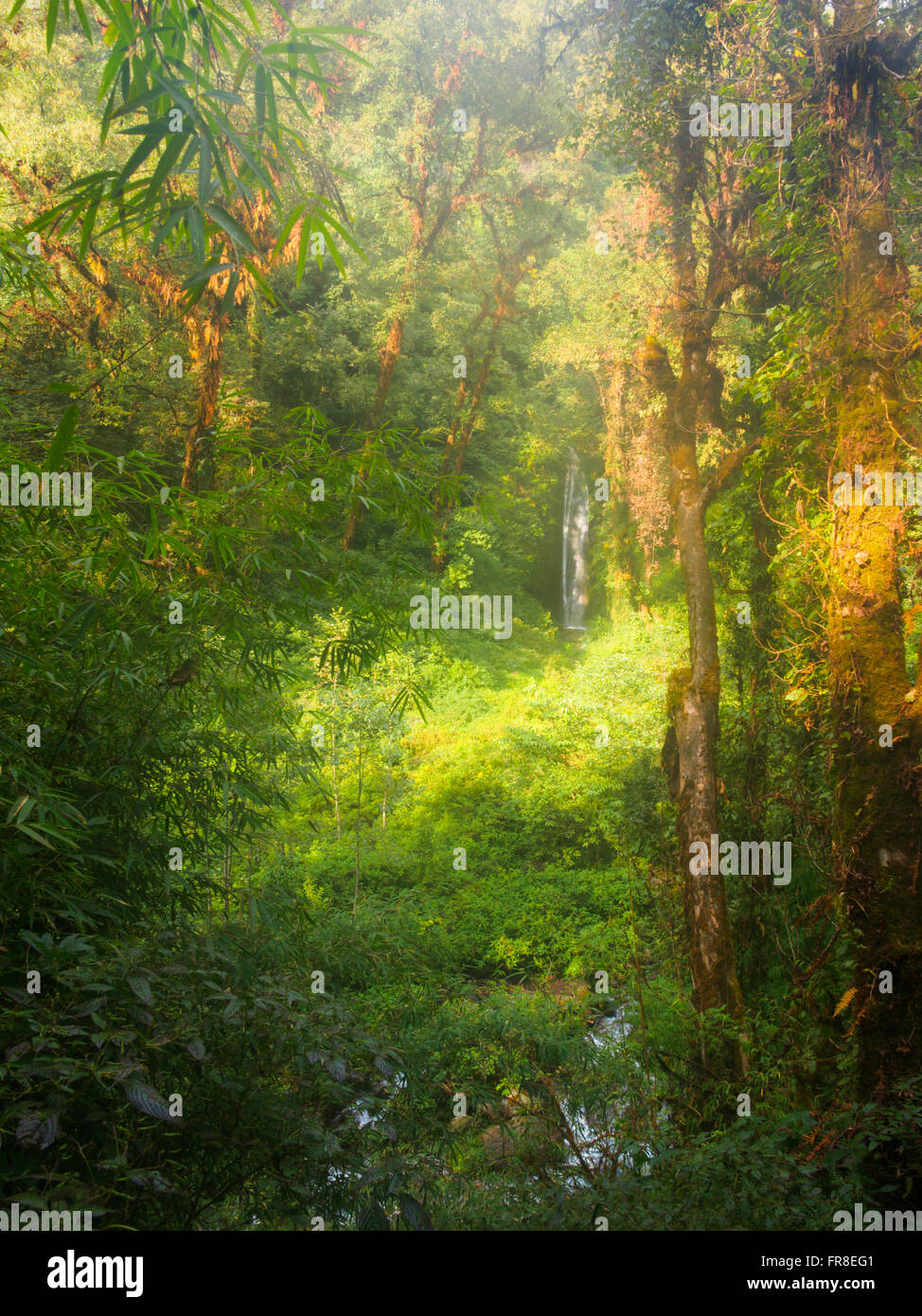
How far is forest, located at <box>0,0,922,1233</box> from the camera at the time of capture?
150 cm

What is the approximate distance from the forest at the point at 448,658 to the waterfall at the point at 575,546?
2.66 metres

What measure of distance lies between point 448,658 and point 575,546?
442cm

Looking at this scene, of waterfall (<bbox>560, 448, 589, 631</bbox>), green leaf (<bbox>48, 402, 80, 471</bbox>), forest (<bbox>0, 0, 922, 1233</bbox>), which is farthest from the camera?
waterfall (<bbox>560, 448, 589, 631</bbox>)

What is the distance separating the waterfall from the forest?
266 cm

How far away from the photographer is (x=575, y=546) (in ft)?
40.8

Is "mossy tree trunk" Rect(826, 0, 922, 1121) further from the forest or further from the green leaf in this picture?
the green leaf

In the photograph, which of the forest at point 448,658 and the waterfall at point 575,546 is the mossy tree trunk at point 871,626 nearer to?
the forest at point 448,658

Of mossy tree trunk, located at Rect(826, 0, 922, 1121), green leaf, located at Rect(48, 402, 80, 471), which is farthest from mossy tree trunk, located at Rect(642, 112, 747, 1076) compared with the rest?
green leaf, located at Rect(48, 402, 80, 471)

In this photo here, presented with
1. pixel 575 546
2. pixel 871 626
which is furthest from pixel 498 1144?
pixel 575 546

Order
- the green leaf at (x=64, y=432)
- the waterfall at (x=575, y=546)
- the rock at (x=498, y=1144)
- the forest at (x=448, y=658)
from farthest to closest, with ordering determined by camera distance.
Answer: the waterfall at (x=575, y=546), the rock at (x=498, y=1144), the forest at (x=448, y=658), the green leaf at (x=64, y=432)

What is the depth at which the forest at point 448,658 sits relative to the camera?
150 centimetres

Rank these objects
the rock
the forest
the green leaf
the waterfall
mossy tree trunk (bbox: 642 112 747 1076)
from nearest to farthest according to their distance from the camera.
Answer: the green leaf < the forest < the rock < mossy tree trunk (bbox: 642 112 747 1076) < the waterfall

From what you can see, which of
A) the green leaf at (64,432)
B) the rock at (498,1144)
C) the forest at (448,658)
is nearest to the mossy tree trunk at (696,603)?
the forest at (448,658)
